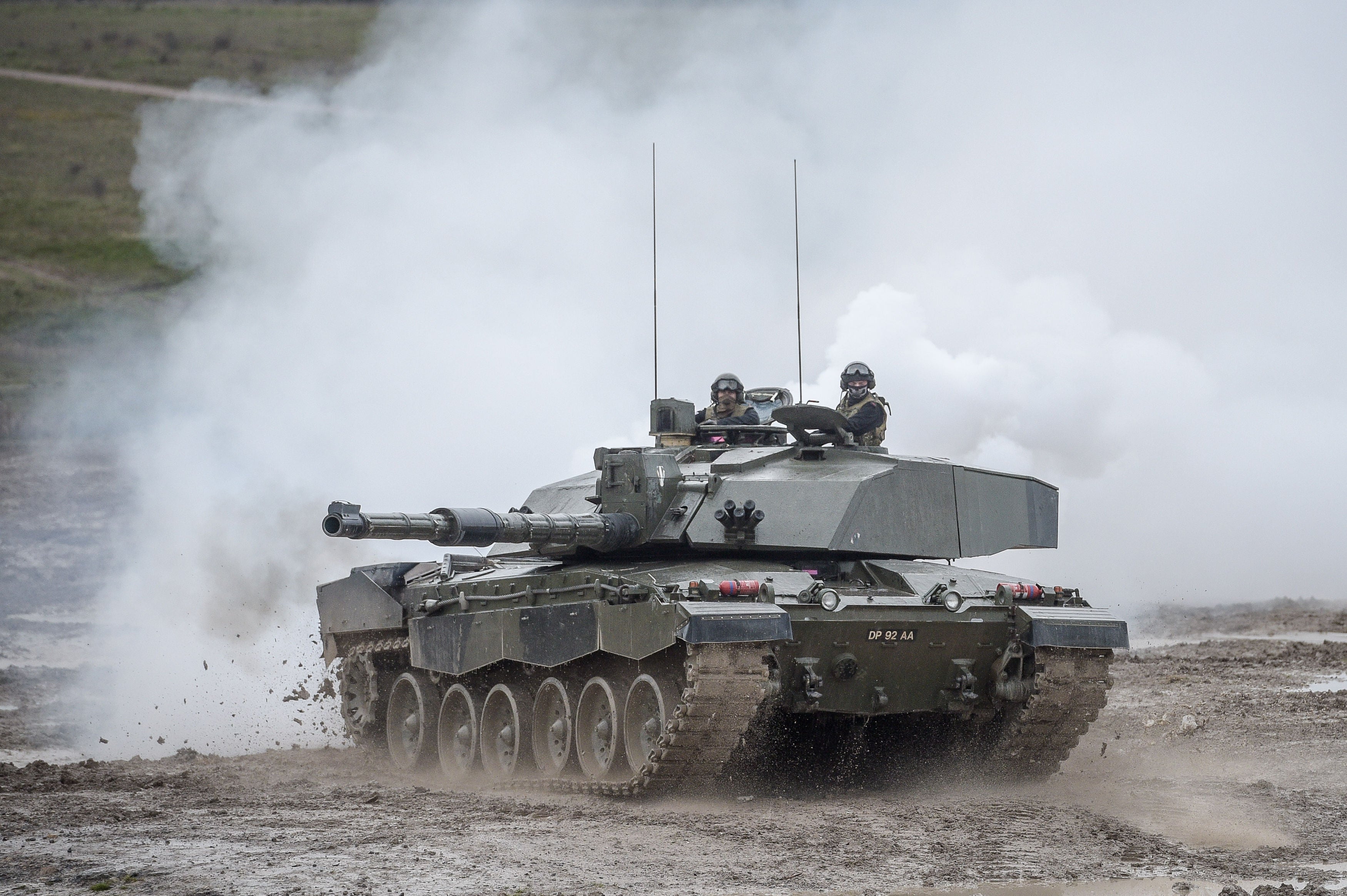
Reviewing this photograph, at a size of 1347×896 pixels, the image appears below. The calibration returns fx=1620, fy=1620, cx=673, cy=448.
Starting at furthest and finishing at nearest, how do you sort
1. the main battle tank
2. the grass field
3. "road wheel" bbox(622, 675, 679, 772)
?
1. the grass field
2. "road wheel" bbox(622, 675, 679, 772)
3. the main battle tank

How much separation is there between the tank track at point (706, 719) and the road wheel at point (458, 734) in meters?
3.00

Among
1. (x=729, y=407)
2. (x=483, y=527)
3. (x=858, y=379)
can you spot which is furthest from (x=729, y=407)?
(x=483, y=527)

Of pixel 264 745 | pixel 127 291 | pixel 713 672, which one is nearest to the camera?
pixel 713 672

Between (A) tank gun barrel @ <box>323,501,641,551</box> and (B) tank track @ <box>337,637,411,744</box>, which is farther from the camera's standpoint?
(B) tank track @ <box>337,637,411,744</box>

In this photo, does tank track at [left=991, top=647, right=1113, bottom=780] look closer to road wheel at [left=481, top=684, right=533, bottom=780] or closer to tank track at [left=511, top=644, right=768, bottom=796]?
tank track at [left=511, top=644, right=768, bottom=796]

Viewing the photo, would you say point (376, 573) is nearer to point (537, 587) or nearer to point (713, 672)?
point (537, 587)

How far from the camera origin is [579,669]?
12117mm

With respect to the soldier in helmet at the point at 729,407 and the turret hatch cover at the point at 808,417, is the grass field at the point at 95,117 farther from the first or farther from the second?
the turret hatch cover at the point at 808,417

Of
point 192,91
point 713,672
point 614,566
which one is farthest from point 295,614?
point 192,91

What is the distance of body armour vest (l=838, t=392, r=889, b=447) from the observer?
43.9 ft

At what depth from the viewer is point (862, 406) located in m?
13.4

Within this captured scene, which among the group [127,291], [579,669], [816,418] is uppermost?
[127,291]

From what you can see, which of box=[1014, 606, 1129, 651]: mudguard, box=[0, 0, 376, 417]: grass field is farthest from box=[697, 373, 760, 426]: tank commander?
box=[0, 0, 376, 417]: grass field

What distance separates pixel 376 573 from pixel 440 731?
172 centimetres
